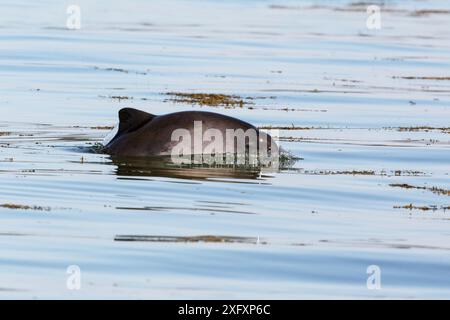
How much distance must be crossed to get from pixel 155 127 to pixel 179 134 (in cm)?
31

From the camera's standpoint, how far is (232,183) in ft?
52.8

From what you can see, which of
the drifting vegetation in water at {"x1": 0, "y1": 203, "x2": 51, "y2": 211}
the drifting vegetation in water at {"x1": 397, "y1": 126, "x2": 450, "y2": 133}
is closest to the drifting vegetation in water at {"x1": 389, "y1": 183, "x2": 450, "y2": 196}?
the drifting vegetation in water at {"x1": 0, "y1": 203, "x2": 51, "y2": 211}

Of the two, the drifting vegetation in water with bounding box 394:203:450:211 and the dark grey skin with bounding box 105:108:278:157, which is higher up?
the dark grey skin with bounding box 105:108:278:157

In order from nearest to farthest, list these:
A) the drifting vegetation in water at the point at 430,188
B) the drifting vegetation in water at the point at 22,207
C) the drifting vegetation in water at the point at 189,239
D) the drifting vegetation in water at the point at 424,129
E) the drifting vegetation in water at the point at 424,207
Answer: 1. the drifting vegetation in water at the point at 189,239
2. the drifting vegetation in water at the point at 22,207
3. the drifting vegetation in water at the point at 424,207
4. the drifting vegetation in water at the point at 430,188
5. the drifting vegetation in water at the point at 424,129

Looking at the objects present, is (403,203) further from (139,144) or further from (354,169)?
(139,144)

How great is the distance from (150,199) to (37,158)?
352 centimetres

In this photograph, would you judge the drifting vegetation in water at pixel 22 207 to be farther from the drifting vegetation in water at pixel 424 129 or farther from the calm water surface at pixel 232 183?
the drifting vegetation in water at pixel 424 129

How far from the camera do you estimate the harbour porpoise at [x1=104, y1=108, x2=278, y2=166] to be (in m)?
17.5

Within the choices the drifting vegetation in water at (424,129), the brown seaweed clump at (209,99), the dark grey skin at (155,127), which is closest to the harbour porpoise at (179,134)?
the dark grey skin at (155,127)

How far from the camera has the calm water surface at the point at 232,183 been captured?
37.9ft

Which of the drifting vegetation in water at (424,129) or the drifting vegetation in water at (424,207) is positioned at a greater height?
the drifting vegetation in water at (424,129)

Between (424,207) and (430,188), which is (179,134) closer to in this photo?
(430,188)

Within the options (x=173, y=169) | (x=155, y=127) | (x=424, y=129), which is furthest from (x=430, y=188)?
(x=424, y=129)

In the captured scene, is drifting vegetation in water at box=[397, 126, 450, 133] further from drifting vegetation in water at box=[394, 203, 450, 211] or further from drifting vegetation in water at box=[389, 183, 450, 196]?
drifting vegetation in water at box=[394, 203, 450, 211]
